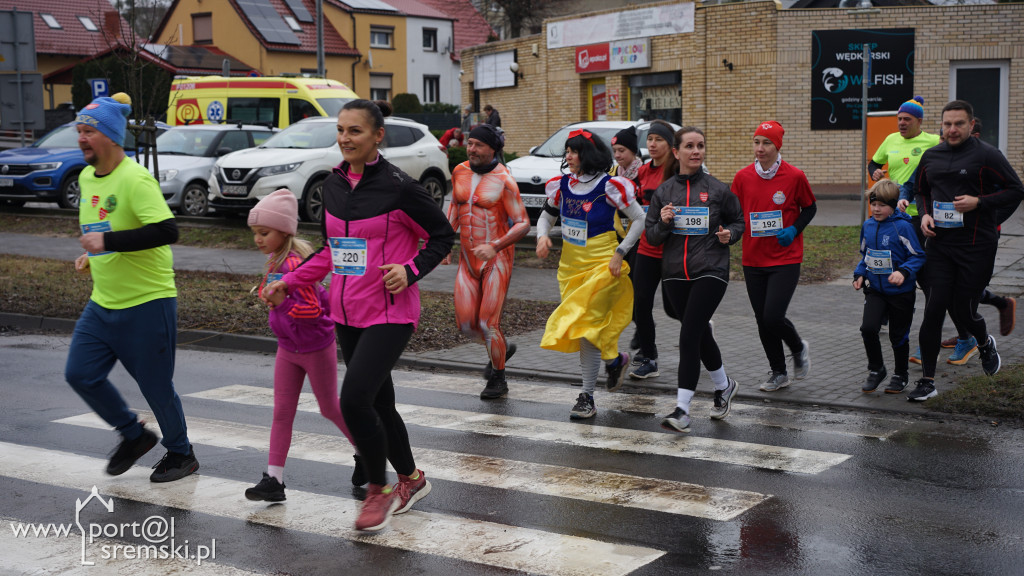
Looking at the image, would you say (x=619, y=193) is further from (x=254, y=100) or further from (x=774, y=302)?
(x=254, y=100)

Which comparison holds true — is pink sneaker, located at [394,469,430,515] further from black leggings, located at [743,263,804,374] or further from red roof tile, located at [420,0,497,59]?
red roof tile, located at [420,0,497,59]

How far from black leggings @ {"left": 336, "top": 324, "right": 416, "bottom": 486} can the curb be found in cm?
363

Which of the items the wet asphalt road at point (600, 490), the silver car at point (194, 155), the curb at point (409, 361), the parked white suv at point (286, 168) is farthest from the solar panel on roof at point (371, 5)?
the wet asphalt road at point (600, 490)

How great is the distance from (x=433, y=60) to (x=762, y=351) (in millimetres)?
58693

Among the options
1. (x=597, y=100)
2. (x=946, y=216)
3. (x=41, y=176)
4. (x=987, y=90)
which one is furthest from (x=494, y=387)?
(x=597, y=100)

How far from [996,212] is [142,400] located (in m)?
6.34

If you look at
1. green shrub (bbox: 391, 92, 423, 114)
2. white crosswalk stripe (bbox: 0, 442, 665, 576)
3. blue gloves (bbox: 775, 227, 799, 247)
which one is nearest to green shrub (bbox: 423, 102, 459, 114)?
green shrub (bbox: 391, 92, 423, 114)

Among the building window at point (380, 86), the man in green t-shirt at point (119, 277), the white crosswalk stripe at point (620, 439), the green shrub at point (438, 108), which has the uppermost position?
the building window at point (380, 86)

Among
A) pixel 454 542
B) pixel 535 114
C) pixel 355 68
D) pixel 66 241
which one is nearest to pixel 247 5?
pixel 355 68

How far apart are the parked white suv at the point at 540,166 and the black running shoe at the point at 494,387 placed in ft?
24.8

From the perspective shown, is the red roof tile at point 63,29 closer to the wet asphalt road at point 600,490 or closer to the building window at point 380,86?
the building window at point 380,86

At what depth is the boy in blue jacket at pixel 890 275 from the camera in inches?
316

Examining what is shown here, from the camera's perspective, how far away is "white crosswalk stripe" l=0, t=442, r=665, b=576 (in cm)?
470

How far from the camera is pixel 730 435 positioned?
7.05 meters
